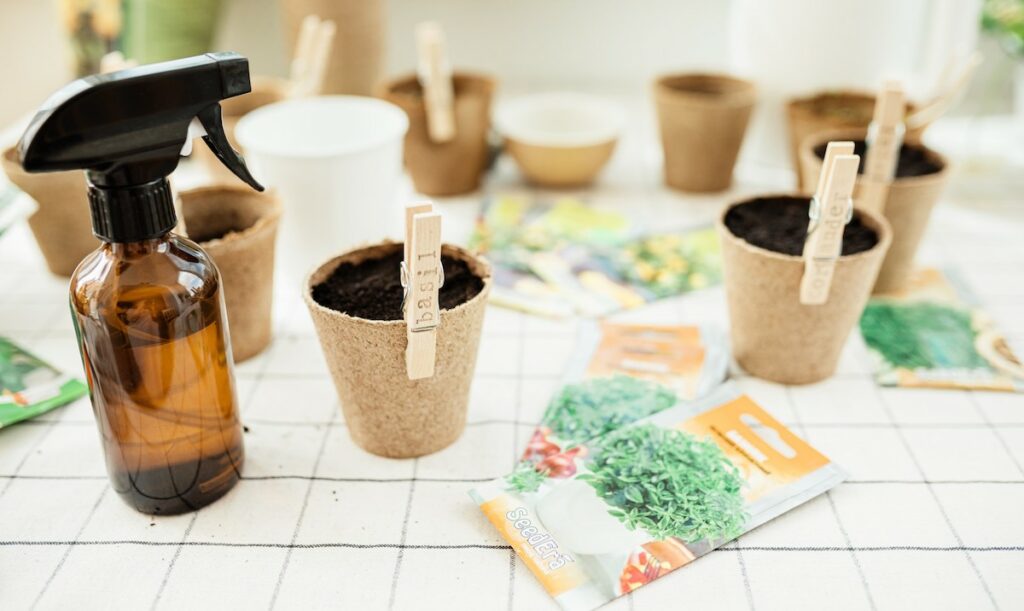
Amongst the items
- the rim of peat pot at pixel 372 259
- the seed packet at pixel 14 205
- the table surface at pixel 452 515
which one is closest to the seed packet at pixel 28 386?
the table surface at pixel 452 515

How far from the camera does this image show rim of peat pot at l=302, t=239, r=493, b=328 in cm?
59

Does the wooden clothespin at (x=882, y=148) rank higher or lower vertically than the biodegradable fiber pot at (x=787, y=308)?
higher

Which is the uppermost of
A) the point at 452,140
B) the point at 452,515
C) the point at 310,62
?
the point at 310,62

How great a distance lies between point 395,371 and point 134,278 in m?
0.18

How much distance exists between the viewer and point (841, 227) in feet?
2.14

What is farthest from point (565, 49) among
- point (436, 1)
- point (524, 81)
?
point (436, 1)

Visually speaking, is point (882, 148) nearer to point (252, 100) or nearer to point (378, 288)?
point (378, 288)

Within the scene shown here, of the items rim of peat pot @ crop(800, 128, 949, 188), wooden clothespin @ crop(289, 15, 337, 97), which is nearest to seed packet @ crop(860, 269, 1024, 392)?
rim of peat pot @ crop(800, 128, 949, 188)

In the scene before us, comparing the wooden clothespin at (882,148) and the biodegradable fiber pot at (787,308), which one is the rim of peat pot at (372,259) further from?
the wooden clothespin at (882,148)

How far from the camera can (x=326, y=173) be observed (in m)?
0.84

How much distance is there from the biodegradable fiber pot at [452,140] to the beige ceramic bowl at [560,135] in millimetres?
47

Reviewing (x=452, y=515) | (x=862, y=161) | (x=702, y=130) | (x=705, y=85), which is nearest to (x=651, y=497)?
(x=452, y=515)

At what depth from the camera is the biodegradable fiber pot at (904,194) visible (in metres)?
0.82

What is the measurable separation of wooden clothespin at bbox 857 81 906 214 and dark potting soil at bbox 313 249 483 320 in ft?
1.25
